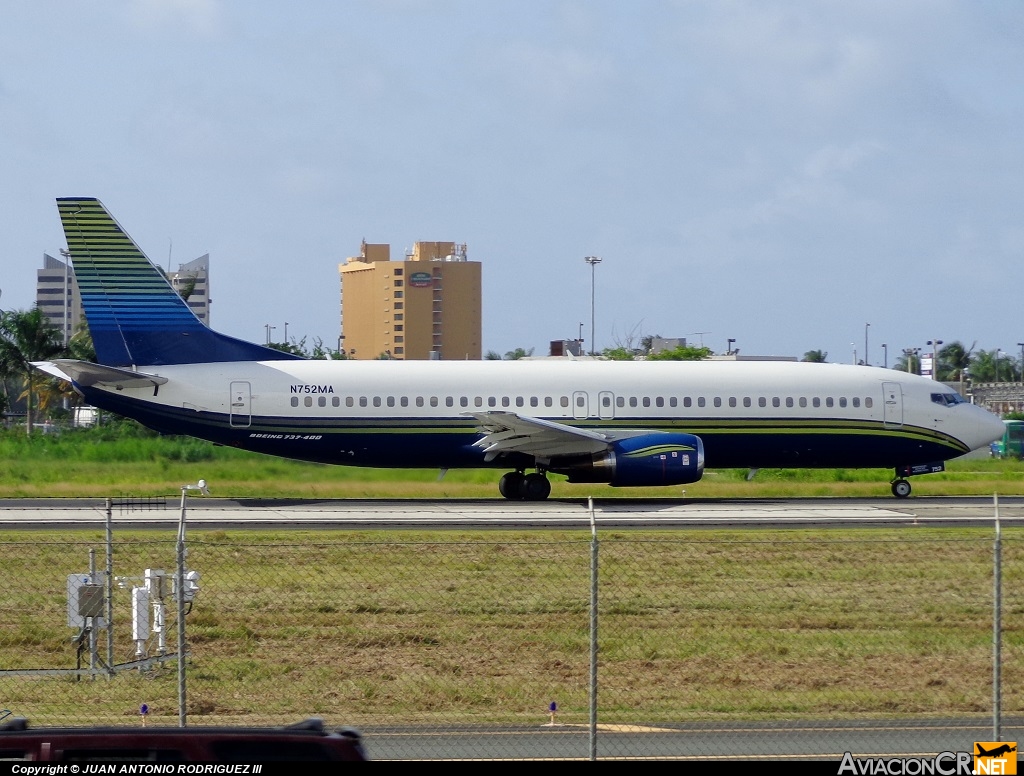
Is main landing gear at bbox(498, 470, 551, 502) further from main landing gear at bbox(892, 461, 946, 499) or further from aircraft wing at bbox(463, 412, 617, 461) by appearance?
main landing gear at bbox(892, 461, 946, 499)

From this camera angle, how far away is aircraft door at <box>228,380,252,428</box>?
30.5 m

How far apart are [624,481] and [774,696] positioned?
17448mm

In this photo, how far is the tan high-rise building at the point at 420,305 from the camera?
161m

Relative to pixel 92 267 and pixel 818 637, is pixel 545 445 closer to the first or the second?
pixel 92 267

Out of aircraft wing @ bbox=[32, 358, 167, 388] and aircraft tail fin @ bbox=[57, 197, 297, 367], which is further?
aircraft tail fin @ bbox=[57, 197, 297, 367]

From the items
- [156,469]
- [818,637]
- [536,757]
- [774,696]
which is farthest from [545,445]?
[536,757]

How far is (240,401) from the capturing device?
100.0 ft

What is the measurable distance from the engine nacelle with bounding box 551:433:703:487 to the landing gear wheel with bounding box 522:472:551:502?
1.97 meters

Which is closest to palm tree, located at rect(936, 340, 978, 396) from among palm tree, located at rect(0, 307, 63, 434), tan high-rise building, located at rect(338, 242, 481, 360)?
tan high-rise building, located at rect(338, 242, 481, 360)

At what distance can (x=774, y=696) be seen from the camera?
12.3 m

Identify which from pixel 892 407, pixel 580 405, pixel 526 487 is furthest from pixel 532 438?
pixel 892 407

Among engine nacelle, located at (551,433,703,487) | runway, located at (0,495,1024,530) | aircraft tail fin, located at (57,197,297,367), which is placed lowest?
runway, located at (0,495,1024,530)

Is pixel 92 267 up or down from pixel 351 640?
up

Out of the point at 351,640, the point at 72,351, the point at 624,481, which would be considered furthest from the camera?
the point at 72,351
